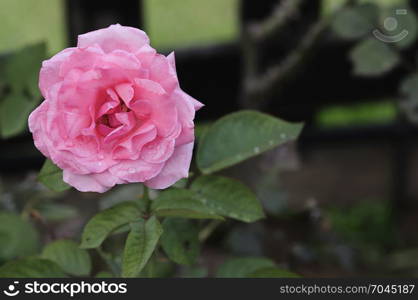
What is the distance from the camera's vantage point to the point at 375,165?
235 cm

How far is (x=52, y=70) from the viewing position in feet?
2.57

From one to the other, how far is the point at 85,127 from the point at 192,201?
0.16m

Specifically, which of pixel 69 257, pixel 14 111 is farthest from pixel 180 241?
pixel 14 111

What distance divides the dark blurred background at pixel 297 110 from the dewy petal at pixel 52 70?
1.91ft

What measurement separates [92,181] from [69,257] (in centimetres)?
30

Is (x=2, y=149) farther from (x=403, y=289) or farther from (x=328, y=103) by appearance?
(x=403, y=289)

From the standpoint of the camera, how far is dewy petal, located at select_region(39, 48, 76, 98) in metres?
0.78

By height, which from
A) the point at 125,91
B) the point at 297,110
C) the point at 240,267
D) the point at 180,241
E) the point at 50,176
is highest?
the point at 125,91

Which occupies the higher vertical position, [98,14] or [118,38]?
[118,38]

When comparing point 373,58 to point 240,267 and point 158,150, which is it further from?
point 158,150

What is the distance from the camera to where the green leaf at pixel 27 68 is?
1208 mm

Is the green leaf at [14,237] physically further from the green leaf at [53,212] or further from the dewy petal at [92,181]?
the dewy petal at [92,181]

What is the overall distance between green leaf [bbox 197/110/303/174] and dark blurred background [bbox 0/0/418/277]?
1.37ft

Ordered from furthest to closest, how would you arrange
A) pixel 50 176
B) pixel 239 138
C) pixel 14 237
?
1. pixel 14 237
2. pixel 239 138
3. pixel 50 176
